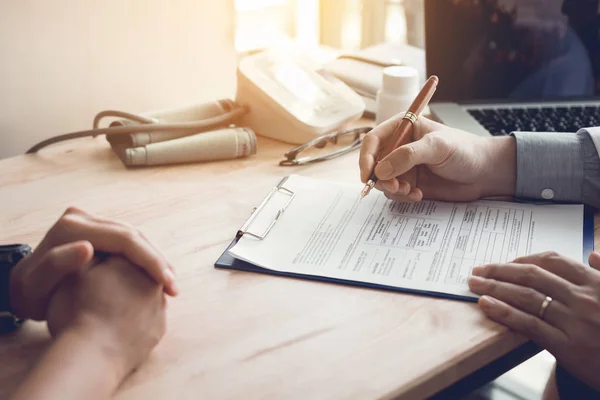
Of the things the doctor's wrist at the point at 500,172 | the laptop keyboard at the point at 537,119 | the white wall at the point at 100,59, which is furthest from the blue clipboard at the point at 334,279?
the white wall at the point at 100,59

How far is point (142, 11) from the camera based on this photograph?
1.28 m

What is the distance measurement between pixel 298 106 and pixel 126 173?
0.96ft

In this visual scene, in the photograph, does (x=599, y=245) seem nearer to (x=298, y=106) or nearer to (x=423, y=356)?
(x=423, y=356)

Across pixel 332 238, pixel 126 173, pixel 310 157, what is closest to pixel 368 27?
pixel 310 157

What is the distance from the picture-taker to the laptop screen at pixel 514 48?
1125mm

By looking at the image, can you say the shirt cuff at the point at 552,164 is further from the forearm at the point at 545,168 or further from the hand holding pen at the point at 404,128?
the hand holding pen at the point at 404,128

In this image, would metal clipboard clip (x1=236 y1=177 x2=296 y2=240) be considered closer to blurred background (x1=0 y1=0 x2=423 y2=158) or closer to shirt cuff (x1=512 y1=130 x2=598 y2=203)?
shirt cuff (x1=512 y1=130 x2=598 y2=203)

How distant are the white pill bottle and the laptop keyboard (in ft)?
0.40

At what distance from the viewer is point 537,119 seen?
3.59 ft

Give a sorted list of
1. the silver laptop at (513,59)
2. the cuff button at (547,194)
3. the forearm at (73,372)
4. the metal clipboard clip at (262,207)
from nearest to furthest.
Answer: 1. the forearm at (73,372)
2. the metal clipboard clip at (262,207)
3. the cuff button at (547,194)
4. the silver laptop at (513,59)

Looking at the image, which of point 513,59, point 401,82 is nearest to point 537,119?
point 513,59

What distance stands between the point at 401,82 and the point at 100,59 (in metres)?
0.56

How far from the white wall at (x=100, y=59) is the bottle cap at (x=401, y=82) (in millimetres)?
485

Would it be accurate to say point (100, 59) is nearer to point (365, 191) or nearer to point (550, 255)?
point (365, 191)
